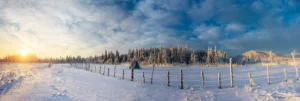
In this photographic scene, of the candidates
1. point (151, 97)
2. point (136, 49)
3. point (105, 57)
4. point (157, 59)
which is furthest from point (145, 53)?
point (151, 97)

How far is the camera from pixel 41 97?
35.4ft

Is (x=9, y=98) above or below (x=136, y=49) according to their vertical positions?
below

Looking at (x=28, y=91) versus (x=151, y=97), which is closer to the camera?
(x=28, y=91)

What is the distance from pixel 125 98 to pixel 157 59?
78.8m

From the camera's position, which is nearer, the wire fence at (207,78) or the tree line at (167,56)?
the wire fence at (207,78)

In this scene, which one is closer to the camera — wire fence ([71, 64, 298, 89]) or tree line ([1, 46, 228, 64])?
wire fence ([71, 64, 298, 89])

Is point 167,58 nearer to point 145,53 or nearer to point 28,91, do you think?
point 145,53

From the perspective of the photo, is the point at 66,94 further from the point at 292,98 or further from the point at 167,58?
the point at 167,58

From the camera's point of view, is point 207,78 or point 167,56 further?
point 167,56

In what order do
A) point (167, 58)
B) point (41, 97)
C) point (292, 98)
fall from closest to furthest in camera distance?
point (292, 98), point (41, 97), point (167, 58)

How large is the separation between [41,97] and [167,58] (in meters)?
78.9

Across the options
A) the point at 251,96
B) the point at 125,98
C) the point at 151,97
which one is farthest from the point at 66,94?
the point at 251,96

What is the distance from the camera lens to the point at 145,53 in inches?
4188

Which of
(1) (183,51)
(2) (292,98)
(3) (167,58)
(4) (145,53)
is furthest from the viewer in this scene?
(4) (145,53)
